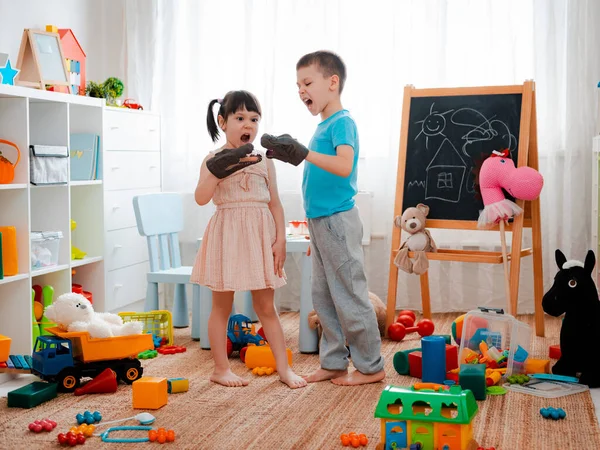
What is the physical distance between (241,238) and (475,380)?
0.93m

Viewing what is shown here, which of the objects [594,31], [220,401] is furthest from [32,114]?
[594,31]

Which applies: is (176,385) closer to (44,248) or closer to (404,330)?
(44,248)

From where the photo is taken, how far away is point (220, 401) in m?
2.66

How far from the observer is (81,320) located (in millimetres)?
2877

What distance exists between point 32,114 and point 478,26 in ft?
7.71

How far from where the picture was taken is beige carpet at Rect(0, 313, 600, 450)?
2227 mm

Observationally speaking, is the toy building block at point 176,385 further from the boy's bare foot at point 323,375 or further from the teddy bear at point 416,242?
the teddy bear at point 416,242

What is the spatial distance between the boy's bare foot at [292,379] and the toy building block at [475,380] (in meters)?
0.56

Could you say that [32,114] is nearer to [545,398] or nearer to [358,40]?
[358,40]

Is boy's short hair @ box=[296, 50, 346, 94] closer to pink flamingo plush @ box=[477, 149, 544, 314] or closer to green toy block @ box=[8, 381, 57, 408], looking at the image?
pink flamingo plush @ box=[477, 149, 544, 314]

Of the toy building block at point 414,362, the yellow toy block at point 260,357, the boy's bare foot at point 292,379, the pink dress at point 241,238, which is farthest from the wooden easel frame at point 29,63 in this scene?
the toy building block at point 414,362

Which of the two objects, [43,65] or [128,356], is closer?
[128,356]

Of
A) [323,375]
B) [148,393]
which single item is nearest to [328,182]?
[323,375]

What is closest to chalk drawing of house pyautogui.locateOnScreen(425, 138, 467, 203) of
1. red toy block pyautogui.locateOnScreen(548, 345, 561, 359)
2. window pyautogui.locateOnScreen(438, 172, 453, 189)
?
window pyautogui.locateOnScreen(438, 172, 453, 189)
